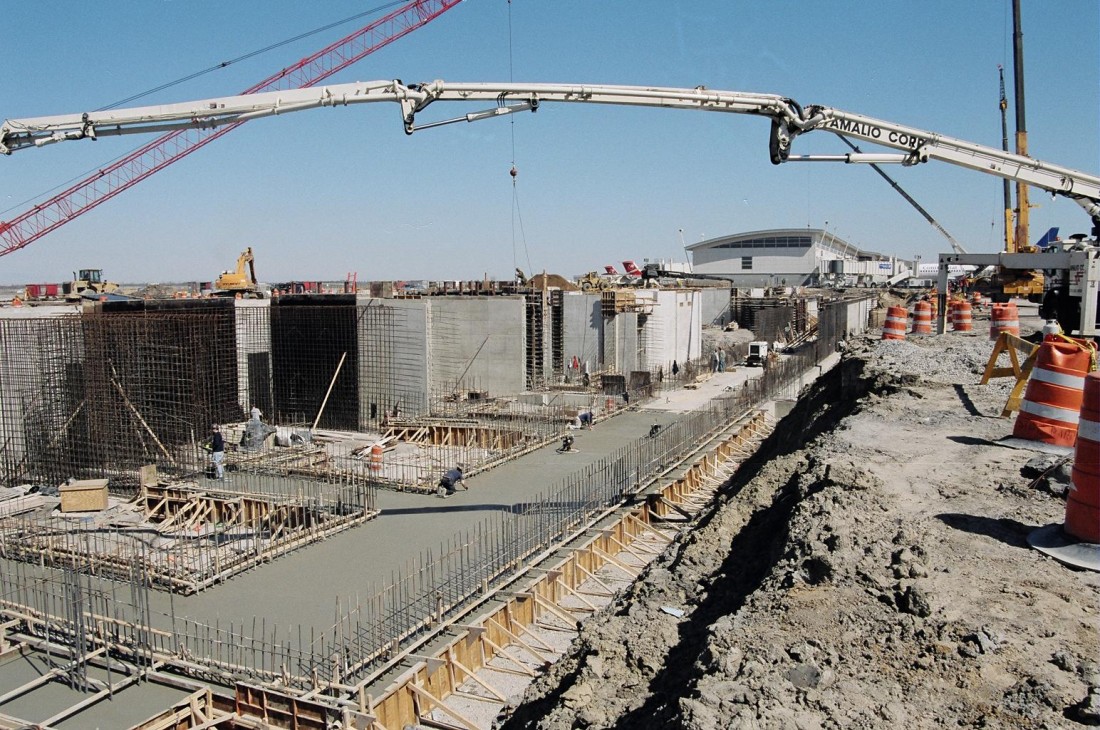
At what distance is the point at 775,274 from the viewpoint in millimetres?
70688

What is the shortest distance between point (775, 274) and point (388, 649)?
6687 cm

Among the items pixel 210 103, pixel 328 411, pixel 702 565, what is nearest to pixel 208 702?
pixel 702 565

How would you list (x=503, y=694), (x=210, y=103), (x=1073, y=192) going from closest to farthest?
(x=503, y=694) → (x=210, y=103) → (x=1073, y=192)

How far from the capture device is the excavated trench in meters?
5.08

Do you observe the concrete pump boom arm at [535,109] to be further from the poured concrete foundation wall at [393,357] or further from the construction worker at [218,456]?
the poured concrete foundation wall at [393,357]

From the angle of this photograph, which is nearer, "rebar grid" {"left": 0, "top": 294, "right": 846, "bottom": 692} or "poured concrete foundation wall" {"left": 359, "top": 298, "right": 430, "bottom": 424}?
"rebar grid" {"left": 0, "top": 294, "right": 846, "bottom": 692}

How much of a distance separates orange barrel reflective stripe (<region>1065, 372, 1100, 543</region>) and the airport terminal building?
63.7 m

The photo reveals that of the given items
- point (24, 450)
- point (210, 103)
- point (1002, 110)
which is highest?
point (1002, 110)

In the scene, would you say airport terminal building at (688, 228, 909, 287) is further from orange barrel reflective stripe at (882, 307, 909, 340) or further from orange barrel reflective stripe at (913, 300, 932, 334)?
orange barrel reflective stripe at (882, 307, 909, 340)

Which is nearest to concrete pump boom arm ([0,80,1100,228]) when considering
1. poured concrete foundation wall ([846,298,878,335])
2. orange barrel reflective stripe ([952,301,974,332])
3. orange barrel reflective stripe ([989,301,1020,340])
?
orange barrel reflective stripe ([989,301,1020,340])

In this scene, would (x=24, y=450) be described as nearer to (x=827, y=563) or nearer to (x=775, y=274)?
(x=827, y=563)

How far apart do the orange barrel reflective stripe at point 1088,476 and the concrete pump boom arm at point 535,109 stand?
7789 mm

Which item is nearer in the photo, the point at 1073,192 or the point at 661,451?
the point at 1073,192

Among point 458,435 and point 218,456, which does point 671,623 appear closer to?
point 218,456
